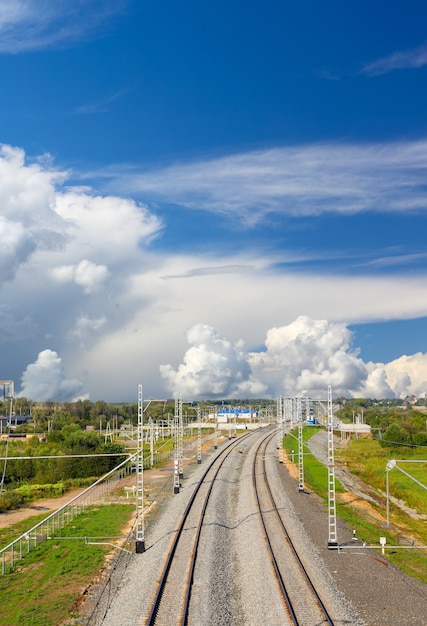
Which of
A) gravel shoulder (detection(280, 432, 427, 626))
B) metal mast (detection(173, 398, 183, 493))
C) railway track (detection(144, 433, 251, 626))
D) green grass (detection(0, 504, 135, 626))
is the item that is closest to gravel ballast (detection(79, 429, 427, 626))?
gravel shoulder (detection(280, 432, 427, 626))

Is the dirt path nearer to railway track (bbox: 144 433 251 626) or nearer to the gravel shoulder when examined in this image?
railway track (bbox: 144 433 251 626)

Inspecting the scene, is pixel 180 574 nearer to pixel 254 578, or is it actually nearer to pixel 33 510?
pixel 254 578

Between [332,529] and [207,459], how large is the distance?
4955 cm

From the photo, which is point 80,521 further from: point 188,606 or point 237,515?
point 188,606

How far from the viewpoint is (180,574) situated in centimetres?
3027

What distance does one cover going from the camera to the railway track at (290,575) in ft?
81.3

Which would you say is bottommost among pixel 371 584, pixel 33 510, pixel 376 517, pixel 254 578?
pixel 33 510

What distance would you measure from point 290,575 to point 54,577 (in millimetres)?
12368

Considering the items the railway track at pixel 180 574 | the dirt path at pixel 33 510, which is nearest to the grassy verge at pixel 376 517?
the railway track at pixel 180 574

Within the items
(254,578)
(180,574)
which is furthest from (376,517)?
(180,574)

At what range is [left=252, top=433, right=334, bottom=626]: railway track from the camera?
24.8 metres

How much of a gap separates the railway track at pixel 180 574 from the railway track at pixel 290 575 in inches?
175

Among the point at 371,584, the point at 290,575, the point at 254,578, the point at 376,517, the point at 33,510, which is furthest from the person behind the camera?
the point at 33,510

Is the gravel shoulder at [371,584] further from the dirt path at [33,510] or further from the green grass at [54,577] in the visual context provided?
the dirt path at [33,510]
